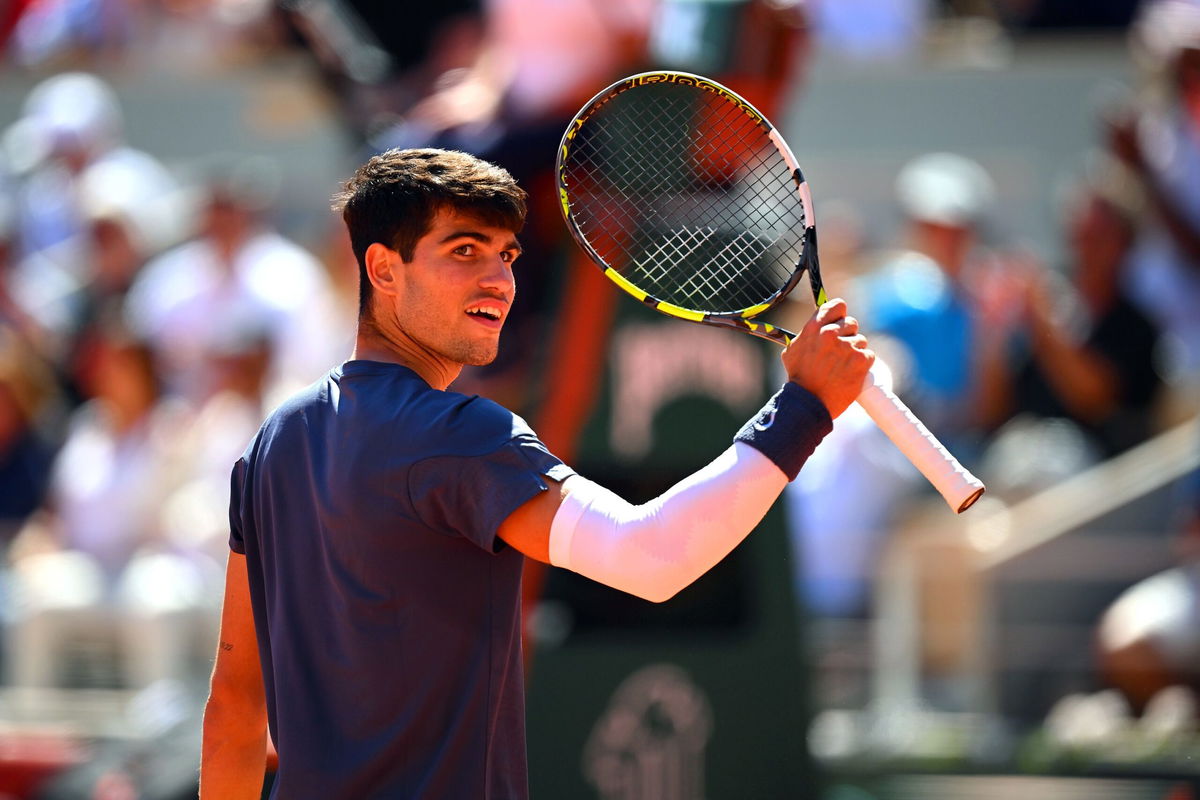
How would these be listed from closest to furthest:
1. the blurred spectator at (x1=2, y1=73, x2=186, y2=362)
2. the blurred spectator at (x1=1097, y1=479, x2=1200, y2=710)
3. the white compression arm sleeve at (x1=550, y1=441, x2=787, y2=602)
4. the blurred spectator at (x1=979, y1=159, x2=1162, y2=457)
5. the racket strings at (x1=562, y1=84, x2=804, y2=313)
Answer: the white compression arm sleeve at (x1=550, y1=441, x2=787, y2=602)
the racket strings at (x1=562, y1=84, x2=804, y2=313)
the blurred spectator at (x1=1097, y1=479, x2=1200, y2=710)
the blurred spectator at (x1=979, y1=159, x2=1162, y2=457)
the blurred spectator at (x1=2, y1=73, x2=186, y2=362)

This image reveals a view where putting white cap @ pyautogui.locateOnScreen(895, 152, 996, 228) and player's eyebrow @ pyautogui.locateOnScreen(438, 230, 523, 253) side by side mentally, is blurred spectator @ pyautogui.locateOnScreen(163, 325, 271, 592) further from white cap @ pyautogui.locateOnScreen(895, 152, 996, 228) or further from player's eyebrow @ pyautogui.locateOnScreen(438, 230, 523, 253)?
player's eyebrow @ pyautogui.locateOnScreen(438, 230, 523, 253)

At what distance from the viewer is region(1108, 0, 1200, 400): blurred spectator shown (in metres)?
6.99

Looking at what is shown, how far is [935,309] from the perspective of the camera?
22.3 ft

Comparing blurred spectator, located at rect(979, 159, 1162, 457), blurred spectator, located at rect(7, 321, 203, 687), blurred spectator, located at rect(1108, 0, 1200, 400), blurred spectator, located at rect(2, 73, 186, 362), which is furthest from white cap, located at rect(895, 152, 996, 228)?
blurred spectator, located at rect(2, 73, 186, 362)

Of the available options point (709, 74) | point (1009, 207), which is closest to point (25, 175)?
point (1009, 207)

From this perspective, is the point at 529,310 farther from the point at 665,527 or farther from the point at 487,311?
the point at 665,527

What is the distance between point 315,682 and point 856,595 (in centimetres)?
401

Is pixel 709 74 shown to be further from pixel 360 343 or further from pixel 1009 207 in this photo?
pixel 1009 207

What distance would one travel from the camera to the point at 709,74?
483 centimetres

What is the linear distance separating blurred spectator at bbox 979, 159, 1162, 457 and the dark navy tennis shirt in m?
4.66

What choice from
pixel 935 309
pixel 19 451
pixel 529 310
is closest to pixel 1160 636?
pixel 935 309

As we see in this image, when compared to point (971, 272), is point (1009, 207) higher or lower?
higher

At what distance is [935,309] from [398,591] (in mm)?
4733

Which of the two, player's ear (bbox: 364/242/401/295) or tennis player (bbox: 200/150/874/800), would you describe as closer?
tennis player (bbox: 200/150/874/800)
